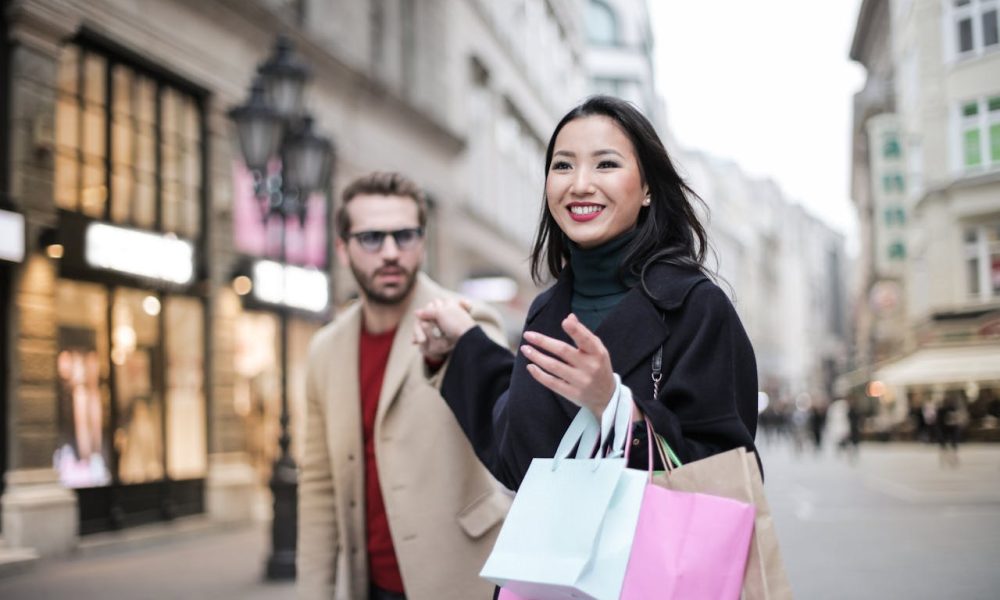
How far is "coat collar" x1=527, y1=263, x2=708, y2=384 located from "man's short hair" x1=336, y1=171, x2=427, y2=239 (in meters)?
1.48

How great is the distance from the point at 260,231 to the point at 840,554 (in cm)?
997

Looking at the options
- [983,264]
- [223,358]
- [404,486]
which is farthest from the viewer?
[223,358]

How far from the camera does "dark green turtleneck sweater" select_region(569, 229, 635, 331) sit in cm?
228

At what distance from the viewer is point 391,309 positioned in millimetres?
3660

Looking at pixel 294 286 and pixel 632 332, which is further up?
pixel 294 286

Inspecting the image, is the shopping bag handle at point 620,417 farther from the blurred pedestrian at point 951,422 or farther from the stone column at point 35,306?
the stone column at point 35,306

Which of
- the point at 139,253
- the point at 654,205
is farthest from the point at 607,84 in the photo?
the point at 654,205

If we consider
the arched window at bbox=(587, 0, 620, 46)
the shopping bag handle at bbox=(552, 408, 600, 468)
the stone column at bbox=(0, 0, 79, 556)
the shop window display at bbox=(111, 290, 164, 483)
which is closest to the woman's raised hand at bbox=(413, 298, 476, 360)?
the shopping bag handle at bbox=(552, 408, 600, 468)

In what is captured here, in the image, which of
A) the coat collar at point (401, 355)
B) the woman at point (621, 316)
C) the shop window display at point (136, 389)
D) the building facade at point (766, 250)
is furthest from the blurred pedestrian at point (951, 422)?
the building facade at point (766, 250)

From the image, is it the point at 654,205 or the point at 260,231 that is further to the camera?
the point at 260,231

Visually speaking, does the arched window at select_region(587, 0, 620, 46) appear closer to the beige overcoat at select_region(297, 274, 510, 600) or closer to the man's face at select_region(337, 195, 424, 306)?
the man's face at select_region(337, 195, 424, 306)

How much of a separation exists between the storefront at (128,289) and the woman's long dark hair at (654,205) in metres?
10.5

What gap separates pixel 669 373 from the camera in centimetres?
212

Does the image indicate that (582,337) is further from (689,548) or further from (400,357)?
(400,357)
